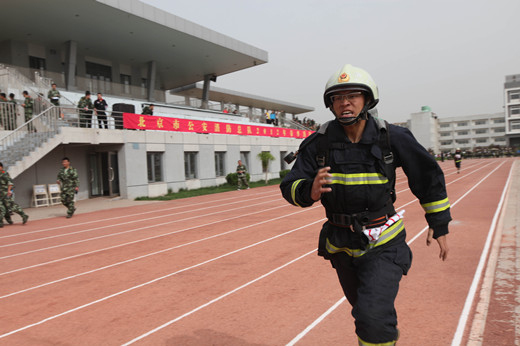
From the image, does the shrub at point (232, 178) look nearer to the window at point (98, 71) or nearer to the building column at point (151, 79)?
the building column at point (151, 79)

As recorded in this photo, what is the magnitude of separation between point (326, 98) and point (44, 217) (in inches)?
562

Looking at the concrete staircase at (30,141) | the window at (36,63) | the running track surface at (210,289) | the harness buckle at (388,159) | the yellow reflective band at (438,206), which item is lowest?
the running track surface at (210,289)

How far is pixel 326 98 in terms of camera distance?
96.1 inches

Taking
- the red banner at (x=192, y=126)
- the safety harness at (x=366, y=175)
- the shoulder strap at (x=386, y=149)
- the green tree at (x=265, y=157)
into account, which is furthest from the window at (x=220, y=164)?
the shoulder strap at (x=386, y=149)

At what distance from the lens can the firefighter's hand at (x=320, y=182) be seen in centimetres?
209

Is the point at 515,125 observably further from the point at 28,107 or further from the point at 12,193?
the point at 12,193

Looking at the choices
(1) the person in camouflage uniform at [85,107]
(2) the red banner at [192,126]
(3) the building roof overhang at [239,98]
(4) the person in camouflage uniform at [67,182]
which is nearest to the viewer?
(4) the person in camouflage uniform at [67,182]

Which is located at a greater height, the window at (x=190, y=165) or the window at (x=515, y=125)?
the window at (x=515, y=125)

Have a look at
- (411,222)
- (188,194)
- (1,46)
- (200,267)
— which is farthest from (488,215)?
(1,46)

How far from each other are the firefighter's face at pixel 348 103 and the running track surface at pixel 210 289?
6.74 feet

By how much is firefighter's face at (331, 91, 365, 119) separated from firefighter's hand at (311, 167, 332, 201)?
43 cm

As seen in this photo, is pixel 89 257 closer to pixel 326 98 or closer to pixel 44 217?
pixel 326 98

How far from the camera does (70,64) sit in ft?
80.8

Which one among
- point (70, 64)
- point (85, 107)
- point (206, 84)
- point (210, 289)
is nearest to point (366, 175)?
point (210, 289)
